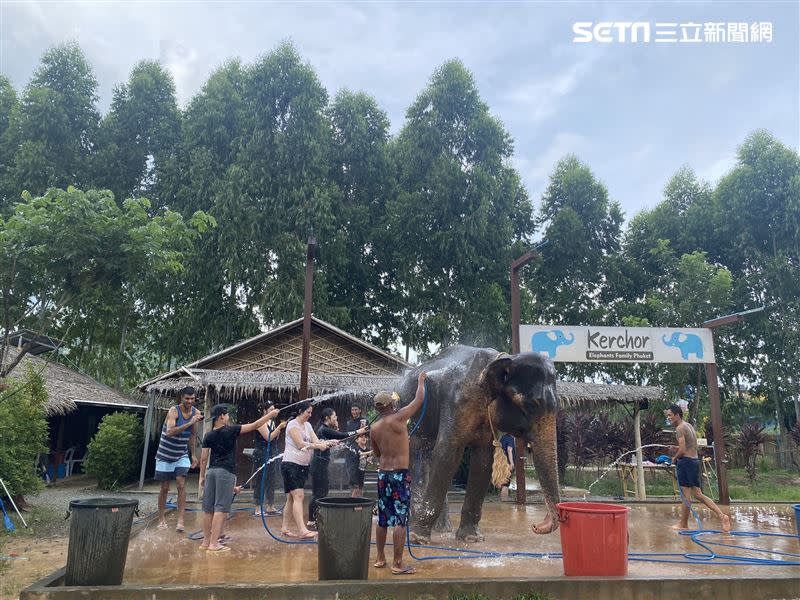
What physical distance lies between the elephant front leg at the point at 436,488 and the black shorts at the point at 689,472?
375 centimetres

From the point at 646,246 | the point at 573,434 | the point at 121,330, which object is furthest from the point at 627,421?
the point at 121,330

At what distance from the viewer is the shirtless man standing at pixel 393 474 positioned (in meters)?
5.36

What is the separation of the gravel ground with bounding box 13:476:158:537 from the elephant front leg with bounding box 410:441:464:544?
16.7ft

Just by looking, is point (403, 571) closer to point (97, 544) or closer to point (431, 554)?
point (431, 554)

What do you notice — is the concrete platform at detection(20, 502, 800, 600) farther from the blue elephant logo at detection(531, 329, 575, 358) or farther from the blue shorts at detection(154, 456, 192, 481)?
the blue elephant logo at detection(531, 329, 575, 358)

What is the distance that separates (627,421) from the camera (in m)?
18.9

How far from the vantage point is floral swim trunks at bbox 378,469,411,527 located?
17.5 feet

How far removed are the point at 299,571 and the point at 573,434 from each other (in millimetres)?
14267

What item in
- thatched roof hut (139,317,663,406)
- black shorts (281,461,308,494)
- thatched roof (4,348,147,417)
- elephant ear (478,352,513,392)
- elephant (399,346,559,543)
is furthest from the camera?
thatched roof (4,348,147,417)

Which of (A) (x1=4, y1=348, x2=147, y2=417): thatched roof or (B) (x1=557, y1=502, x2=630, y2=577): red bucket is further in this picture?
(A) (x1=4, y1=348, x2=147, y2=417): thatched roof

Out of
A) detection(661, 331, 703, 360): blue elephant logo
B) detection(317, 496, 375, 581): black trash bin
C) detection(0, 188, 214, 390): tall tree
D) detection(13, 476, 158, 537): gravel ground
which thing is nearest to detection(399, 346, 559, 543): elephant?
detection(317, 496, 375, 581): black trash bin

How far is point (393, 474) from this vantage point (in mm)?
5410

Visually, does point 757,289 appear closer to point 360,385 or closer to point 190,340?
point 360,385

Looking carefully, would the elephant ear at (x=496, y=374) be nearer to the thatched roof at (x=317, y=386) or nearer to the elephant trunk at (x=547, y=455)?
the elephant trunk at (x=547, y=455)
